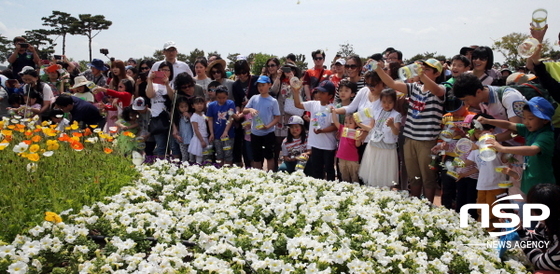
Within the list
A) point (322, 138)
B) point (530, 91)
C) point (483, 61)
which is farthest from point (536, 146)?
point (322, 138)

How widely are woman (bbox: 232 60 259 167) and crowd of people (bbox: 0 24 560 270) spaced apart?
0.06 ft

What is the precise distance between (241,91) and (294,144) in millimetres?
1500

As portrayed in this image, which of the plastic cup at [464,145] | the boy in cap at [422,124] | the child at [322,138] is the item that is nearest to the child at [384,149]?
the boy in cap at [422,124]

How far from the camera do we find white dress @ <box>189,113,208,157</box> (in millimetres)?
7218

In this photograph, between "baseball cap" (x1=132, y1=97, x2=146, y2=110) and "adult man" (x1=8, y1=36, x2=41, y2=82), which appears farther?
"adult man" (x1=8, y1=36, x2=41, y2=82)

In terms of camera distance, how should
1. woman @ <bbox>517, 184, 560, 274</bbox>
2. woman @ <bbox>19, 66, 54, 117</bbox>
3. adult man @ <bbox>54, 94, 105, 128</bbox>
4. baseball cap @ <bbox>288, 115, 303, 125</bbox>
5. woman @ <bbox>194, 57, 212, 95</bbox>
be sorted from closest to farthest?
woman @ <bbox>517, 184, 560, 274</bbox> < baseball cap @ <bbox>288, 115, 303, 125</bbox> < adult man @ <bbox>54, 94, 105, 128</bbox> < woman @ <bbox>194, 57, 212, 95</bbox> < woman @ <bbox>19, 66, 54, 117</bbox>

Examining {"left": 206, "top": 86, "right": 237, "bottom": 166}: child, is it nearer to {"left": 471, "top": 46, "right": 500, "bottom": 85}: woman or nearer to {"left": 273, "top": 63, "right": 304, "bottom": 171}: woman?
{"left": 273, "top": 63, "right": 304, "bottom": 171}: woman

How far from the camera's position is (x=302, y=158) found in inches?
257

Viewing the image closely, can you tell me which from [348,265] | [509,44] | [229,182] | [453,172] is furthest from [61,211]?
[509,44]

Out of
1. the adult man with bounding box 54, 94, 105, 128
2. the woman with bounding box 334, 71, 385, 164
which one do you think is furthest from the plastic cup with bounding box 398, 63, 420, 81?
the adult man with bounding box 54, 94, 105, 128

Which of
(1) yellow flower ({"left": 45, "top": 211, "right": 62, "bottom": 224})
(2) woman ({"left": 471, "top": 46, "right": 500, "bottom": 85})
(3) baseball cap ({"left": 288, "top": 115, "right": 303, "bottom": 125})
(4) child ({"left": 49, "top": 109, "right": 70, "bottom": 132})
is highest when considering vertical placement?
(2) woman ({"left": 471, "top": 46, "right": 500, "bottom": 85})

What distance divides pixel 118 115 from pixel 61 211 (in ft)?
13.7

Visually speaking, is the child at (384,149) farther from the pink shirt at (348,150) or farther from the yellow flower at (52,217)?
the yellow flower at (52,217)

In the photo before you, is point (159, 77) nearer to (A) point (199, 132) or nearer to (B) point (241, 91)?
(A) point (199, 132)
